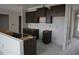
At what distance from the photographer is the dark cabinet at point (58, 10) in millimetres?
3889

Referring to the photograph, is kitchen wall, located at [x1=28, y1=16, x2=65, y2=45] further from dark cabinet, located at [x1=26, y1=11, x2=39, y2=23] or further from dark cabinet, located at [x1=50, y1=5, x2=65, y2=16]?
dark cabinet, located at [x1=26, y1=11, x2=39, y2=23]

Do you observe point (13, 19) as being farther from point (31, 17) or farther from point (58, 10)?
point (58, 10)

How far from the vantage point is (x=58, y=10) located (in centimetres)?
405

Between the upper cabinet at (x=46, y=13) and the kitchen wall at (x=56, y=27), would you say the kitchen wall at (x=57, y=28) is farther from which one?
the upper cabinet at (x=46, y=13)

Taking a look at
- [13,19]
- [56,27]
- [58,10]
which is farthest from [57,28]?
[13,19]

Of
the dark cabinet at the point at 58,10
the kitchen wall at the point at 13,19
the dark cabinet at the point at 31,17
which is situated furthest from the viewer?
the kitchen wall at the point at 13,19

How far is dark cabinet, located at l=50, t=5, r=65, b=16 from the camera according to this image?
153 inches

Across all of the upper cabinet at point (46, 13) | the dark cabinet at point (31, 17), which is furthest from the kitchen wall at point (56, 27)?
the dark cabinet at point (31, 17)

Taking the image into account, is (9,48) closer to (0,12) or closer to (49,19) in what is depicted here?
(49,19)

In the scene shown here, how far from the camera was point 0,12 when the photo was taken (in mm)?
5945

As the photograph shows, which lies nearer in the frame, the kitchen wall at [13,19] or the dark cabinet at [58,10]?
the dark cabinet at [58,10]

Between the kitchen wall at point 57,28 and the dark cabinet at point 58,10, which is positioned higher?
the dark cabinet at point 58,10
